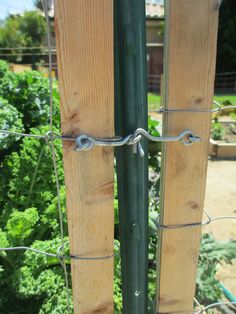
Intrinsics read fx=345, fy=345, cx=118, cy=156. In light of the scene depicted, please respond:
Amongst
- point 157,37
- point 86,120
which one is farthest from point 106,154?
point 157,37

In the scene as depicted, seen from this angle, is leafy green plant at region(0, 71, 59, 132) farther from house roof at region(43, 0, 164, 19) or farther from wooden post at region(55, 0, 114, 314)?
house roof at region(43, 0, 164, 19)

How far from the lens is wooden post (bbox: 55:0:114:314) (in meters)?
0.78

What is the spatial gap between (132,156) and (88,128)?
0.56 feet

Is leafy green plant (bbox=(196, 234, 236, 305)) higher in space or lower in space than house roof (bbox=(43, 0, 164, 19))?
lower

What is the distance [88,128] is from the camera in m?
0.87

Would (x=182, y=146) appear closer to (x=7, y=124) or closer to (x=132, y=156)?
(x=132, y=156)

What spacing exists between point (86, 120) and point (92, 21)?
23 cm

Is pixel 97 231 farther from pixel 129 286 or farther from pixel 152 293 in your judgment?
pixel 152 293

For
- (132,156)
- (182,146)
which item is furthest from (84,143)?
(182,146)

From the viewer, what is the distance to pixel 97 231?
988 mm

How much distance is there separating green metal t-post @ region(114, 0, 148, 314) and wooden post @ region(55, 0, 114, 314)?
6cm

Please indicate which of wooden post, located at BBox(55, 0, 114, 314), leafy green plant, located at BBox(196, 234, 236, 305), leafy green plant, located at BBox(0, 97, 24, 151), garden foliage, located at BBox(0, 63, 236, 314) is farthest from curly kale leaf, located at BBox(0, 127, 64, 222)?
wooden post, located at BBox(55, 0, 114, 314)

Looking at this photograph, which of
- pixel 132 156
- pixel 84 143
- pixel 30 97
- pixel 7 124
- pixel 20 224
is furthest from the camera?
pixel 30 97

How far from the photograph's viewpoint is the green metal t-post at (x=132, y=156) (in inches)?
33.6
